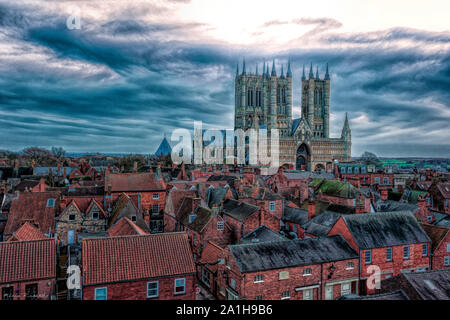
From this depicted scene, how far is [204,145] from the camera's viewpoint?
15012 centimetres

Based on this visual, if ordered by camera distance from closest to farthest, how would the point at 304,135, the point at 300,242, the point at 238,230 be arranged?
the point at 300,242 → the point at 238,230 → the point at 304,135

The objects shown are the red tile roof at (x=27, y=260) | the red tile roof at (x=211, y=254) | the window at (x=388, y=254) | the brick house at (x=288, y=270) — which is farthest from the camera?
the window at (x=388, y=254)

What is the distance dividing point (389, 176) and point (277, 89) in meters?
76.2

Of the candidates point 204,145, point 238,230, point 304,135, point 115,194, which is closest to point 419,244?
point 238,230

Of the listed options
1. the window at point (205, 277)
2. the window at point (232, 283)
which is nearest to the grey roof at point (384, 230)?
the window at point (232, 283)

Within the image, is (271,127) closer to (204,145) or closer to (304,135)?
(304,135)

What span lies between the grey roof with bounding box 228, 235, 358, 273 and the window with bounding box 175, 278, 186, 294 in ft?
13.5

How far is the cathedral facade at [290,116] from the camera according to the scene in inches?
5394

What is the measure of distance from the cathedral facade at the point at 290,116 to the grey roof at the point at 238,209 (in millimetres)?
95558

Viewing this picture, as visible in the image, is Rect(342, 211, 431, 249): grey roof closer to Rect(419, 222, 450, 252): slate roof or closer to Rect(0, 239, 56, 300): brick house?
Rect(419, 222, 450, 252): slate roof

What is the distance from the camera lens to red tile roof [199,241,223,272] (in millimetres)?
28609

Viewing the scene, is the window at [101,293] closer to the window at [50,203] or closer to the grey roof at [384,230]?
the grey roof at [384,230]
